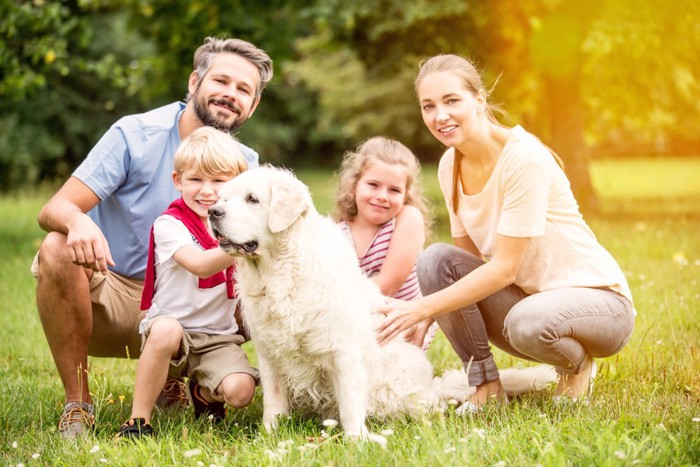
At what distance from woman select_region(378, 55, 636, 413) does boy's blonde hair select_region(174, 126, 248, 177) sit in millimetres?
1010

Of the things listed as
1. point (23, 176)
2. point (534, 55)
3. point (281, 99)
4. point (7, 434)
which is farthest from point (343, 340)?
point (281, 99)

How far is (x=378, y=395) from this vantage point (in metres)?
3.66

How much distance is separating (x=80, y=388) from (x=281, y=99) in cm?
3182

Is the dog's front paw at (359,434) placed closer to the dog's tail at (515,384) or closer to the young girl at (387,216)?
the dog's tail at (515,384)

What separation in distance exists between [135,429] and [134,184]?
140cm

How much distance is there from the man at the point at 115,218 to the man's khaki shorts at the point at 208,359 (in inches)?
15.4

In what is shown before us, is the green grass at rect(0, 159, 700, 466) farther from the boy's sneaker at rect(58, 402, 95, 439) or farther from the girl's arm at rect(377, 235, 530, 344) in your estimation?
the girl's arm at rect(377, 235, 530, 344)

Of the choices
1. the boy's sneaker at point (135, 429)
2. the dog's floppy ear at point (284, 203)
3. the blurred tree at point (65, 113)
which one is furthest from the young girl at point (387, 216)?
the blurred tree at point (65, 113)

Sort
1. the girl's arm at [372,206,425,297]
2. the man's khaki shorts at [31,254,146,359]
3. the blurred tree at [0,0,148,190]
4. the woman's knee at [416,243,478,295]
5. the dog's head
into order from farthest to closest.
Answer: the blurred tree at [0,0,148,190] < the girl's arm at [372,206,425,297] < the woman's knee at [416,243,478,295] < the man's khaki shorts at [31,254,146,359] < the dog's head

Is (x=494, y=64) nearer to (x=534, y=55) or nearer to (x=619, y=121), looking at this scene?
(x=534, y=55)

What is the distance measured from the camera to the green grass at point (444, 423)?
2.77 m

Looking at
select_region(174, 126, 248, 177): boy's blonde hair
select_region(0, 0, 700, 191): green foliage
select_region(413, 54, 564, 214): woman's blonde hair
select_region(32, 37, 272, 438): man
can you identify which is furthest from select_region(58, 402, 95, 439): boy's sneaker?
select_region(0, 0, 700, 191): green foliage

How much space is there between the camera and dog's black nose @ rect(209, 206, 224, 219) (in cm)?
318

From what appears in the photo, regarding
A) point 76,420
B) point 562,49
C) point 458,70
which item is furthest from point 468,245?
point 562,49
